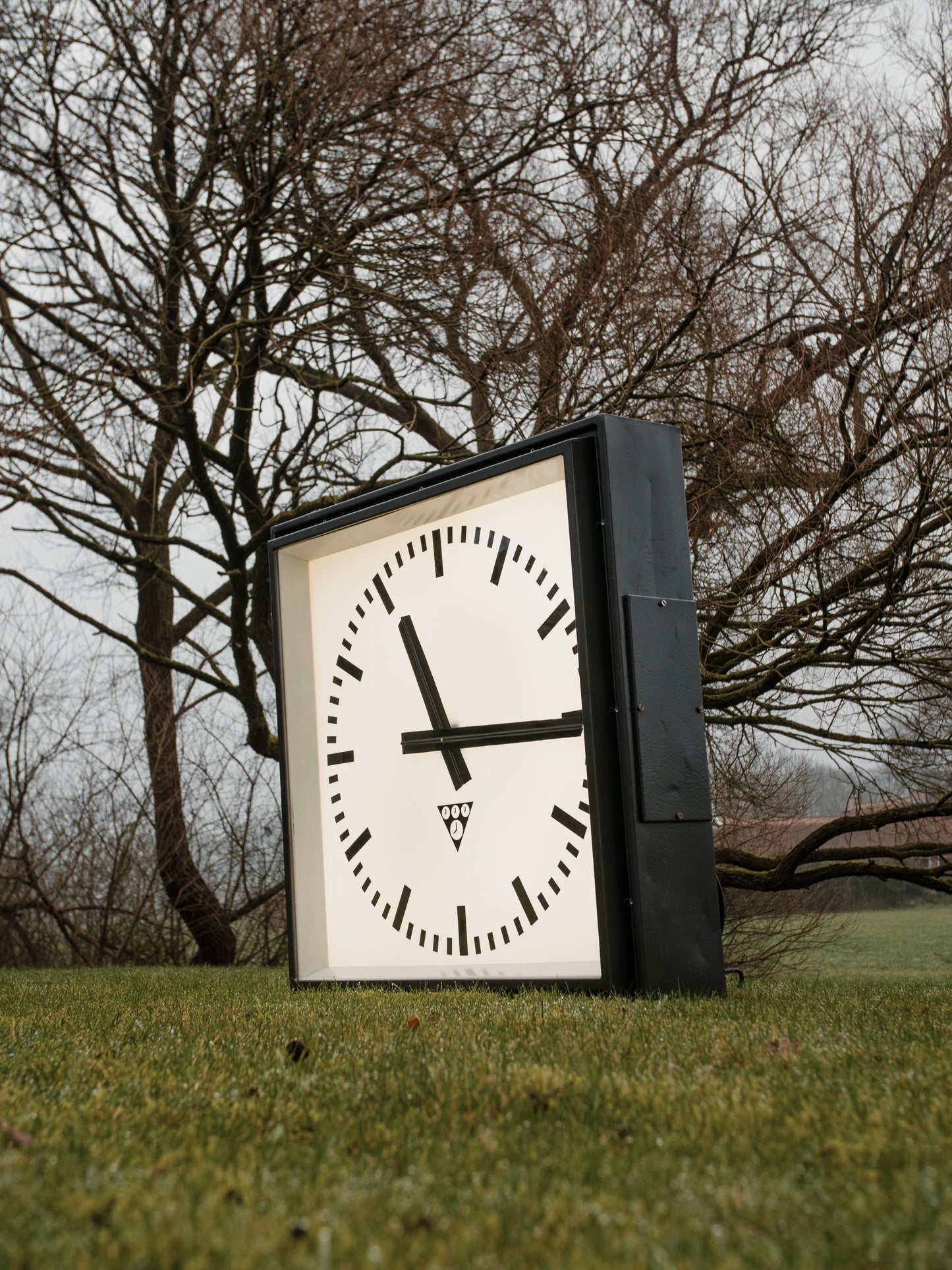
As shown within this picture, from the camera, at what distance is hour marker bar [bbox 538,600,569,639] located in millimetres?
3953

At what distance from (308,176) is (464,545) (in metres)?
4.24

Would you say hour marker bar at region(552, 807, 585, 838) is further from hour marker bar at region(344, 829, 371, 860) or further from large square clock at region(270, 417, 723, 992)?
hour marker bar at region(344, 829, 371, 860)

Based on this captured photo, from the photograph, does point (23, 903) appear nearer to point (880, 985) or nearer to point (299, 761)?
point (299, 761)

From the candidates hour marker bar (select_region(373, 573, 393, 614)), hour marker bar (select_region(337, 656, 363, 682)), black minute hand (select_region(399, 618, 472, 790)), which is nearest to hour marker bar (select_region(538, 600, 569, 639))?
black minute hand (select_region(399, 618, 472, 790))

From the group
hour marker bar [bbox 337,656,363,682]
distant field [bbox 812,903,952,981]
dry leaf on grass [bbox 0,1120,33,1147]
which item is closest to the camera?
dry leaf on grass [bbox 0,1120,33,1147]

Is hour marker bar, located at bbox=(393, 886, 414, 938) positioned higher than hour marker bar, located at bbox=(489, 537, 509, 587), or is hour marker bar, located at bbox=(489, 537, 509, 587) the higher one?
hour marker bar, located at bbox=(489, 537, 509, 587)

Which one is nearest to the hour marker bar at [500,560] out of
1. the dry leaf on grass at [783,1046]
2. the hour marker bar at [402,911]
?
the hour marker bar at [402,911]

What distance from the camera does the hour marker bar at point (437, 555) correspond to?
14.6 ft

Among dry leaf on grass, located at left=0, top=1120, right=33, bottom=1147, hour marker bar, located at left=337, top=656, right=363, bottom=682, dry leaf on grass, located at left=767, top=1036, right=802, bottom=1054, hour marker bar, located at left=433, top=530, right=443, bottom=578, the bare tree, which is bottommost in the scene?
dry leaf on grass, located at left=767, top=1036, right=802, bottom=1054

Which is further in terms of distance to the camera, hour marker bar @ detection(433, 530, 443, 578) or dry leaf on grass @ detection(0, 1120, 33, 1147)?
hour marker bar @ detection(433, 530, 443, 578)

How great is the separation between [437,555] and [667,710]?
3.88ft

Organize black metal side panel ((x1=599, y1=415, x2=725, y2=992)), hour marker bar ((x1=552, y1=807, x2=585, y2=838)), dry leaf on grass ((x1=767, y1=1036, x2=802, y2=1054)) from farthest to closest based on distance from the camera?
hour marker bar ((x1=552, y1=807, x2=585, y2=838)), black metal side panel ((x1=599, y1=415, x2=725, y2=992)), dry leaf on grass ((x1=767, y1=1036, x2=802, y2=1054))

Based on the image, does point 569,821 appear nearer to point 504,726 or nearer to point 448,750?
point 504,726

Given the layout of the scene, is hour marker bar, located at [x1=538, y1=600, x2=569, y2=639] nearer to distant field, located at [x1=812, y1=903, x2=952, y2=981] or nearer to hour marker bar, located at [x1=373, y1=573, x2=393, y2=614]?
hour marker bar, located at [x1=373, y1=573, x2=393, y2=614]
